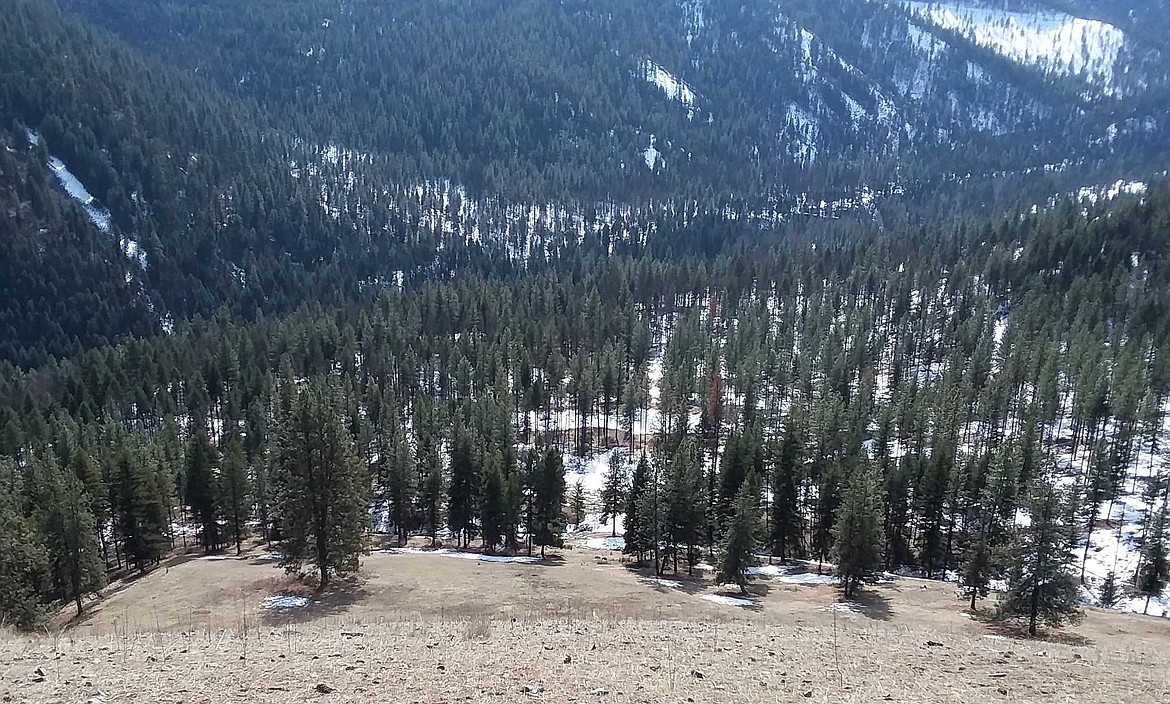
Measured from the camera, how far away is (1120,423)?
97625mm

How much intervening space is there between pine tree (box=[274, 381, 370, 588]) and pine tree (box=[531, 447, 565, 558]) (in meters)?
24.1

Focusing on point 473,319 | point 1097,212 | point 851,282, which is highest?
point 1097,212

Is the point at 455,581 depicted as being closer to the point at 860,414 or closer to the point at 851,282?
the point at 860,414

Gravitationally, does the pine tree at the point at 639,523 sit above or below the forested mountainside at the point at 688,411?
below

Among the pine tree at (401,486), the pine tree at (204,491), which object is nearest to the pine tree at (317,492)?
the pine tree at (204,491)

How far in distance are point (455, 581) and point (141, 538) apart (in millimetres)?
30149

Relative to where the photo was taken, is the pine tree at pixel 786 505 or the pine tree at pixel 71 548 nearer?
the pine tree at pixel 71 548

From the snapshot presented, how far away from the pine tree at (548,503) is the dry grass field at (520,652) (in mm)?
19107

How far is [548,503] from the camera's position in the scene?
6097cm

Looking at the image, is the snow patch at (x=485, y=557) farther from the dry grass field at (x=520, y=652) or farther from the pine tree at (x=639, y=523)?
the dry grass field at (x=520, y=652)

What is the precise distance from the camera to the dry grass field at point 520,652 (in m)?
19.8

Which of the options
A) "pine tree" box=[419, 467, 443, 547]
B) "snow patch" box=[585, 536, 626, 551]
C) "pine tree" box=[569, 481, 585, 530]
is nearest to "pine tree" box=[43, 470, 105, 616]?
"pine tree" box=[419, 467, 443, 547]

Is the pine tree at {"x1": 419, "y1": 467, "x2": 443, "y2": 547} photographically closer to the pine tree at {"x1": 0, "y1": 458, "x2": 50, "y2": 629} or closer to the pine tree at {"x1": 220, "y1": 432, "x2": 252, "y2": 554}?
the pine tree at {"x1": 220, "y1": 432, "x2": 252, "y2": 554}

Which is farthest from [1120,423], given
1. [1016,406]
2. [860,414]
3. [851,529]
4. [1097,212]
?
[1097,212]
